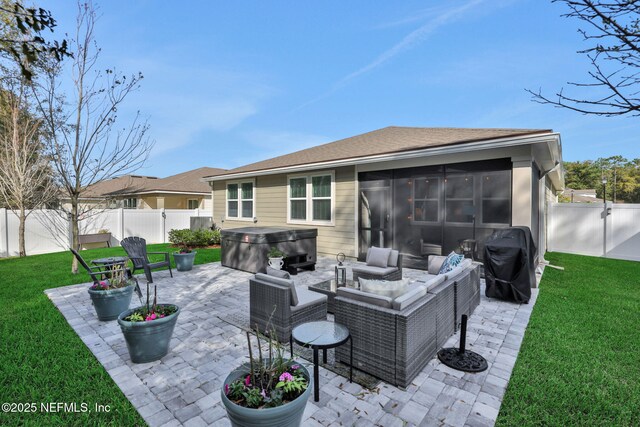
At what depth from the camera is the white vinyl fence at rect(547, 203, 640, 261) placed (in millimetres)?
9336

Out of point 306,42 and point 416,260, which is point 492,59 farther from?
point 306,42

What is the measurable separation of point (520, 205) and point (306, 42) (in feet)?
25.6

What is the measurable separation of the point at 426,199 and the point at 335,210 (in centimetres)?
281

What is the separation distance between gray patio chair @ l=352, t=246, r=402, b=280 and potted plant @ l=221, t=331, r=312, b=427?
3642 mm

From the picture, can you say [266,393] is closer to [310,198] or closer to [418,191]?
[418,191]

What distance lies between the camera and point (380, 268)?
589 cm

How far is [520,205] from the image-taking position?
6.10 metres

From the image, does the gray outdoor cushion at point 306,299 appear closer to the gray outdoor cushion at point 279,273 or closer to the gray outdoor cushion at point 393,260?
the gray outdoor cushion at point 279,273

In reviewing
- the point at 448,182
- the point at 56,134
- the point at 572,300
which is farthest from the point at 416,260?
the point at 56,134

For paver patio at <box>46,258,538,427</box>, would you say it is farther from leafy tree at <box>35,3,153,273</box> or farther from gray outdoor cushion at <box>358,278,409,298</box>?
leafy tree at <box>35,3,153,273</box>

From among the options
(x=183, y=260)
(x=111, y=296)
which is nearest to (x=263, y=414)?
(x=111, y=296)

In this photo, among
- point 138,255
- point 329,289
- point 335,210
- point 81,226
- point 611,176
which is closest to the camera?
point 329,289

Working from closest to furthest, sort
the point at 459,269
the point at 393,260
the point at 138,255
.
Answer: the point at 459,269, the point at 393,260, the point at 138,255

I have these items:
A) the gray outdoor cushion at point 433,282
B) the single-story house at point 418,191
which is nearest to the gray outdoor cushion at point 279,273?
the gray outdoor cushion at point 433,282
